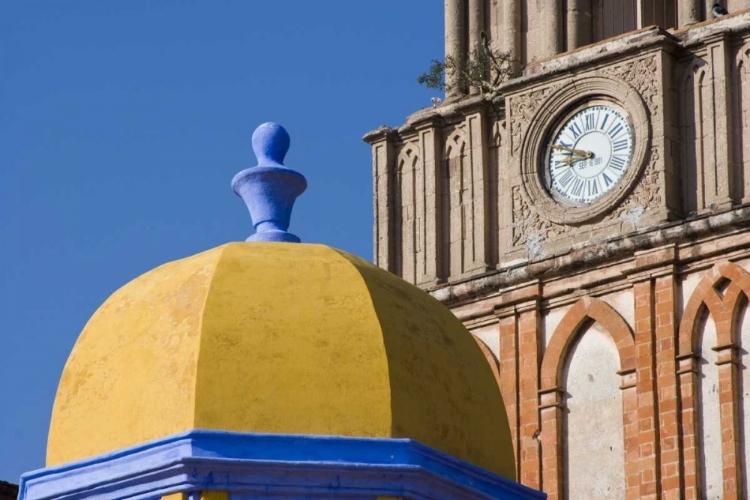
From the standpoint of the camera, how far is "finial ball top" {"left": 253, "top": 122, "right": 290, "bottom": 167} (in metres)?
13.2

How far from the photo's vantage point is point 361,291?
12391mm

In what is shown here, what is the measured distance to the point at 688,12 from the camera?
27.3m

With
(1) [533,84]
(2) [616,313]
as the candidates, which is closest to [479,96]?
(1) [533,84]

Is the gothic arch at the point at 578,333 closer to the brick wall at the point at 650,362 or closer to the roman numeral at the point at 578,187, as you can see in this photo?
the brick wall at the point at 650,362

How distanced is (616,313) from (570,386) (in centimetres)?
84

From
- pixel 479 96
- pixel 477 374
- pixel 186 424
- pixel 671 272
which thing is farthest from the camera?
pixel 479 96

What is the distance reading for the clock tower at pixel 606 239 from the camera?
2566 cm

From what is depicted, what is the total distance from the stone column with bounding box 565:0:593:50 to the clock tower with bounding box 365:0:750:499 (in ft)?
0.06

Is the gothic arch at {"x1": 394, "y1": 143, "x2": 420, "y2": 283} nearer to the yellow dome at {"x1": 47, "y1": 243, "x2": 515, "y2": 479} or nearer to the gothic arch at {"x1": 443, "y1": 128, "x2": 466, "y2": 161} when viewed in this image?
the gothic arch at {"x1": 443, "y1": 128, "x2": 466, "y2": 161}

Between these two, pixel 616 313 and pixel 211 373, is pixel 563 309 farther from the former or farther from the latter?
pixel 211 373

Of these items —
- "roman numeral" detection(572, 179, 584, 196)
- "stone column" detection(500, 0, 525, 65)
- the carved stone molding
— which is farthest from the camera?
"stone column" detection(500, 0, 525, 65)

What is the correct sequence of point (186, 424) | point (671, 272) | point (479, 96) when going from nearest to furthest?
point (186, 424) → point (671, 272) → point (479, 96)

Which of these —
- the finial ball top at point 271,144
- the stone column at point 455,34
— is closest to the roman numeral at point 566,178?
the stone column at point 455,34

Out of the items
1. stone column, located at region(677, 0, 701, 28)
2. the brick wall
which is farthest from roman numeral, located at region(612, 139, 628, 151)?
stone column, located at region(677, 0, 701, 28)
